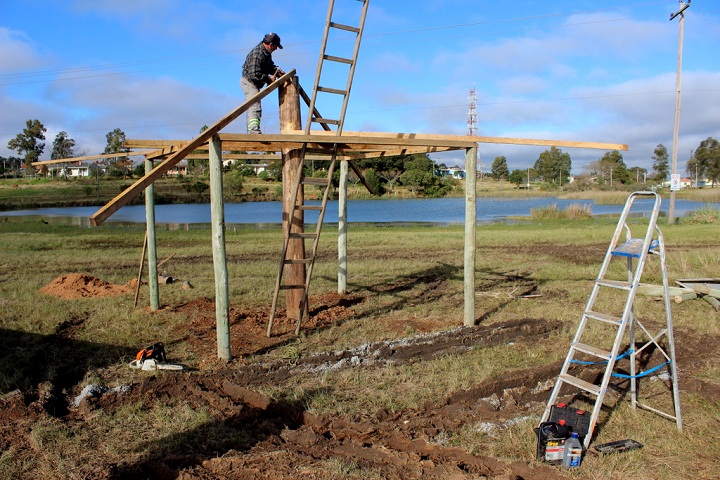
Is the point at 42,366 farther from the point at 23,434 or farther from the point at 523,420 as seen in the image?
the point at 523,420

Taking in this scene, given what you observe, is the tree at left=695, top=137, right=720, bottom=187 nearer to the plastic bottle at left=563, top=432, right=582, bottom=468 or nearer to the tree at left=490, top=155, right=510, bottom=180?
the tree at left=490, top=155, right=510, bottom=180

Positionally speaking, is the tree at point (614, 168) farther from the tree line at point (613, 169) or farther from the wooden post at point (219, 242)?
the wooden post at point (219, 242)

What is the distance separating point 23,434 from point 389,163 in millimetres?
71076

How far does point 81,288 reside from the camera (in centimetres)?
1052

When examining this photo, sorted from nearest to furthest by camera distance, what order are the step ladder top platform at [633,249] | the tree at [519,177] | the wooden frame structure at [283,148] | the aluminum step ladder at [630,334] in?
the aluminum step ladder at [630,334]
the step ladder top platform at [633,249]
the wooden frame structure at [283,148]
the tree at [519,177]

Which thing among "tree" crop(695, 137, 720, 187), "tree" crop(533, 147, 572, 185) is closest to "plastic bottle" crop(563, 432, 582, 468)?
"tree" crop(695, 137, 720, 187)

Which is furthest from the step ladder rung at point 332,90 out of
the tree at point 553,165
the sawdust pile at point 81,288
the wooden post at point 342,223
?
the tree at point 553,165

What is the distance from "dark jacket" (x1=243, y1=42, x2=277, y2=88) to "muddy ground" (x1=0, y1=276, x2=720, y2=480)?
357 centimetres

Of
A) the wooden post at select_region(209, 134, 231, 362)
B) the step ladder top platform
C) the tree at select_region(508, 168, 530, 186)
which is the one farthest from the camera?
the tree at select_region(508, 168, 530, 186)

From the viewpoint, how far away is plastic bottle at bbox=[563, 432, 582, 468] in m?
3.96

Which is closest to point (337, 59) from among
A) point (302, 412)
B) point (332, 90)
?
point (332, 90)

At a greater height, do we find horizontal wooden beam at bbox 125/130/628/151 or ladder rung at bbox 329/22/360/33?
ladder rung at bbox 329/22/360/33

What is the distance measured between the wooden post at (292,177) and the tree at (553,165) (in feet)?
399

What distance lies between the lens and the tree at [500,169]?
134 metres
